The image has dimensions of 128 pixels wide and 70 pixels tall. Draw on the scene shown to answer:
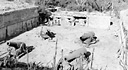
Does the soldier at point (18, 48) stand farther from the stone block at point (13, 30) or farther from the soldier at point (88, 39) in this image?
the soldier at point (88, 39)

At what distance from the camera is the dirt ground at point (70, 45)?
43.7 ft

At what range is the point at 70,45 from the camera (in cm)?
1722

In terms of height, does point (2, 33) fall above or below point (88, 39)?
above

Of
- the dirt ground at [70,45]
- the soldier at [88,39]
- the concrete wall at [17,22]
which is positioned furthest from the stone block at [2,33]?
the soldier at [88,39]

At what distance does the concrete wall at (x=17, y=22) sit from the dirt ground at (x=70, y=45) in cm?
79

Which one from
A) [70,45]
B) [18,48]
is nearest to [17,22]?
[18,48]

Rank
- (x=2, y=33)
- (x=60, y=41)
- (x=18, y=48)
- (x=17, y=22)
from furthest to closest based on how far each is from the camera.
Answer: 1. (x=17, y=22)
2. (x=60, y=41)
3. (x=2, y=33)
4. (x=18, y=48)

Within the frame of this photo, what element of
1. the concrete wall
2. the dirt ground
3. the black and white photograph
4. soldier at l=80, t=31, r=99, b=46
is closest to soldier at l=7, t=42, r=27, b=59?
the black and white photograph

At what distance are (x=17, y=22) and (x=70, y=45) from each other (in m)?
6.83

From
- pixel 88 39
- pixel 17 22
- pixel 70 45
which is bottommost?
pixel 70 45

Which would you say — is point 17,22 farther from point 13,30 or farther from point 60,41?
point 60,41

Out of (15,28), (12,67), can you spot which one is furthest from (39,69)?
(15,28)

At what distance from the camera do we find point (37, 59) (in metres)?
13.5

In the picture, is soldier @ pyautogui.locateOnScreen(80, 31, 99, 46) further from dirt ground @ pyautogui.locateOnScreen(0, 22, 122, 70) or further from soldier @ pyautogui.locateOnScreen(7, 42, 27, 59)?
soldier @ pyautogui.locateOnScreen(7, 42, 27, 59)
